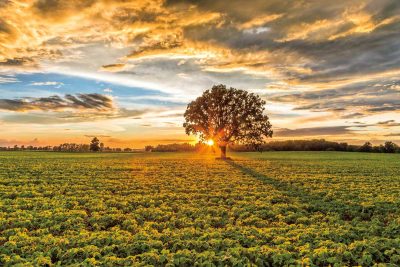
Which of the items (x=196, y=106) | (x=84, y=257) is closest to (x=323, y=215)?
(x=84, y=257)

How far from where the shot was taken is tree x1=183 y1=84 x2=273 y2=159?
223ft

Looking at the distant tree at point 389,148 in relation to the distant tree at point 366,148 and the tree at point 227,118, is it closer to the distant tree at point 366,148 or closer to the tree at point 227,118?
the distant tree at point 366,148

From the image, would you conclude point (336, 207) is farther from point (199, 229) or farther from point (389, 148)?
point (389, 148)

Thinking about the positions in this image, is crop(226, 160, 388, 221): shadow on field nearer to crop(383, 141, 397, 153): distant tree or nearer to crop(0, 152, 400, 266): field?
crop(0, 152, 400, 266): field

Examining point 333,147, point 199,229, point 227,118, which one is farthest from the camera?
point 333,147

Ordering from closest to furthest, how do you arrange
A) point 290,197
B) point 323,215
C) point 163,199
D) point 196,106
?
point 323,215 → point 163,199 → point 290,197 → point 196,106

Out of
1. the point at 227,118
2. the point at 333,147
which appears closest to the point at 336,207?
the point at 227,118

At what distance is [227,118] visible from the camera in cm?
6944

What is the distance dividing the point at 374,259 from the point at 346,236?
2205 mm

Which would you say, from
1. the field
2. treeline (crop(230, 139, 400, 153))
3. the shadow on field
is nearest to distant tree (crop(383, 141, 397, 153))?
treeline (crop(230, 139, 400, 153))

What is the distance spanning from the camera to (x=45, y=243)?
11.8m

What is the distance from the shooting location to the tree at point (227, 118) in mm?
67938

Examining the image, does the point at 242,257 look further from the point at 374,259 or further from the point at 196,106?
the point at 196,106

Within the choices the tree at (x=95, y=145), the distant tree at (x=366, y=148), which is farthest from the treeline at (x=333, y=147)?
the tree at (x=95, y=145)
